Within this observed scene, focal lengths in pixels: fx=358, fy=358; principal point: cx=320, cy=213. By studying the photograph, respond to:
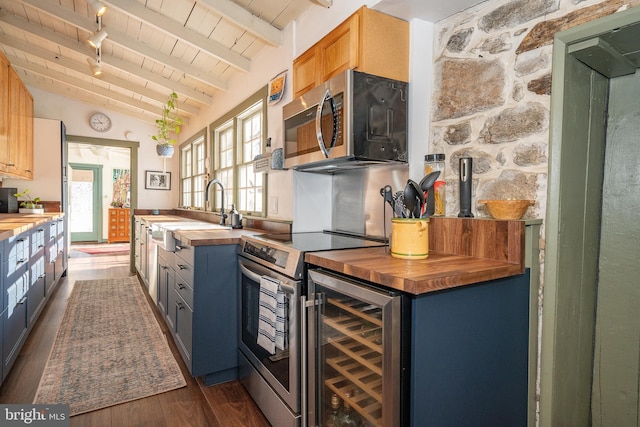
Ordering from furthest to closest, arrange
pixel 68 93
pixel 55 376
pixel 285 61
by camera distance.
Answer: pixel 68 93 < pixel 285 61 < pixel 55 376

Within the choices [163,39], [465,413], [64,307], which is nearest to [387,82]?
[465,413]

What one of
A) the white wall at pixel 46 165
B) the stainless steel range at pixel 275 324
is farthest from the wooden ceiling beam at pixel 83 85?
the stainless steel range at pixel 275 324

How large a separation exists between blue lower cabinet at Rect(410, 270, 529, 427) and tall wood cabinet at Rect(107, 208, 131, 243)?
9236mm

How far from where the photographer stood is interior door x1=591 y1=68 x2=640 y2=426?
139 centimetres

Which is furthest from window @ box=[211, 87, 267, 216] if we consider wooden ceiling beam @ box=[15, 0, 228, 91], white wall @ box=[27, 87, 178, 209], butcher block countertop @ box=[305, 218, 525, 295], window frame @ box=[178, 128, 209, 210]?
white wall @ box=[27, 87, 178, 209]

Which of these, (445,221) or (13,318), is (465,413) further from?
(13,318)

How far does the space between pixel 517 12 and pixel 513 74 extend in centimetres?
26

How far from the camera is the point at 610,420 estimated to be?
1.45 meters

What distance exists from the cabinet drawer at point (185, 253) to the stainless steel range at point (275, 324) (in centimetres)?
31

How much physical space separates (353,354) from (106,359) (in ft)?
6.74

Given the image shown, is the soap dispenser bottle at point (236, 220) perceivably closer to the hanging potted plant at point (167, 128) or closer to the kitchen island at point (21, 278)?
the kitchen island at point (21, 278)

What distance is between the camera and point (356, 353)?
4.53 feet

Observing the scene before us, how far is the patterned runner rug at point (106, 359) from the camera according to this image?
2086 mm

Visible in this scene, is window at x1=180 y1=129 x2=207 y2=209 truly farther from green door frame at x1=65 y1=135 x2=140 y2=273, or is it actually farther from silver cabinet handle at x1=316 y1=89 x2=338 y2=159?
silver cabinet handle at x1=316 y1=89 x2=338 y2=159
